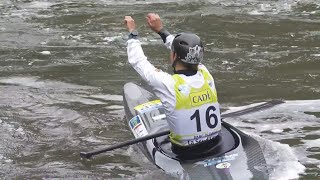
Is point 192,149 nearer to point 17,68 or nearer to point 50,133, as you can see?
point 50,133

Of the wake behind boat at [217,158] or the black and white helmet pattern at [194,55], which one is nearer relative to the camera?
the black and white helmet pattern at [194,55]

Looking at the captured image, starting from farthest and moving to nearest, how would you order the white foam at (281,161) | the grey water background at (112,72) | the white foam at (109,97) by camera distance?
the white foam at (109,97) < the grey water background at (112,72) < the white foam at (281,161)

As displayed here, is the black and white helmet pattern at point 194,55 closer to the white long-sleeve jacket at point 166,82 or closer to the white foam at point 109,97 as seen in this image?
Answer: the white long-sleeve jacket at point 166,82

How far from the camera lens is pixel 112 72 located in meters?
11.2

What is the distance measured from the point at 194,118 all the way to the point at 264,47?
24.5 ft

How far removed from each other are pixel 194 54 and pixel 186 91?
365 mm

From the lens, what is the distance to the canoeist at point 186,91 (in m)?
5.72

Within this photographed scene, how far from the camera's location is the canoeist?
5.72m

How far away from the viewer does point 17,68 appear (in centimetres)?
1162

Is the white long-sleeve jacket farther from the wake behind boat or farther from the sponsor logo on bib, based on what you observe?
the wake behind boat

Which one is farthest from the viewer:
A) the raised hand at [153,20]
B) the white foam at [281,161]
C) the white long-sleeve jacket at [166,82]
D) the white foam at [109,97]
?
the white foam at [109,97]

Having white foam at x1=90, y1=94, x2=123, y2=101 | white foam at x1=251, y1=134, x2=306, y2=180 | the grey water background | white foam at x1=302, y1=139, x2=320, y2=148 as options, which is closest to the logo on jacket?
the grey water background

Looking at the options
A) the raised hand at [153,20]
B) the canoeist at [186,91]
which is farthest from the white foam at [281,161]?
the raised hand at [153,20]

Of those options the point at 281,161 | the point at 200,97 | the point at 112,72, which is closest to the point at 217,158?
the point at 200,97
